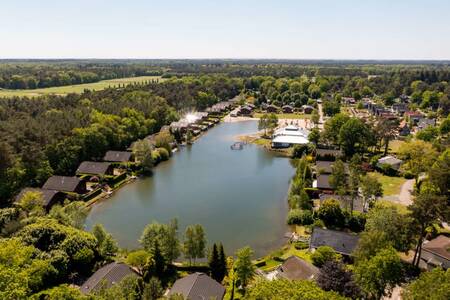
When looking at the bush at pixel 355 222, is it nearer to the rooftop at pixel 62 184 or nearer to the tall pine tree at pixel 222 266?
the tall pine tree at pixel 222 266

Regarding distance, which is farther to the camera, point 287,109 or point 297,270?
point 287,109

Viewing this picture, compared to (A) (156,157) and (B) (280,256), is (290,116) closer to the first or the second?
(A) (156,157)

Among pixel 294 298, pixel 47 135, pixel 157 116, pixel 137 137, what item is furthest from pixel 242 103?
pixel 294 298

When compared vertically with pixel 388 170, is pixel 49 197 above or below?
above

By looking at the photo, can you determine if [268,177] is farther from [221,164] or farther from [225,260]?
[225,260]

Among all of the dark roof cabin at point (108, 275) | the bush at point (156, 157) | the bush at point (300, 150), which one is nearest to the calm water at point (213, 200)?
the bush at point (156, 157)

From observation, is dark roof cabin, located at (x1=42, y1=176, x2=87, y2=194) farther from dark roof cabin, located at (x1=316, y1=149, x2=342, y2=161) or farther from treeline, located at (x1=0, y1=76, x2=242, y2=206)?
dark roof cabin, located at (x1=316, y1=149, x2=342, y2=161)

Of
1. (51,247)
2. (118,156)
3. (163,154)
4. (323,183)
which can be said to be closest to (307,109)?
(163,154)

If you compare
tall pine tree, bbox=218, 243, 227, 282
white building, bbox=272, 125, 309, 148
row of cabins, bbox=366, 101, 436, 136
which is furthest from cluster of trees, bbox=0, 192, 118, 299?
row of cabins, bbox=366, 101, 436, 136
